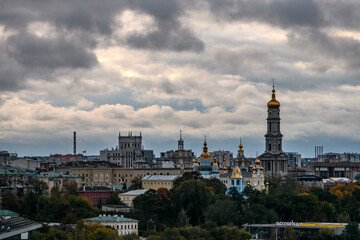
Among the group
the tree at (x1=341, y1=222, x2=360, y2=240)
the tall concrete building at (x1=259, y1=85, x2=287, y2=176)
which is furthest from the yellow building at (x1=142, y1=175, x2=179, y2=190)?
the tall concrete building at (x1=259, y1=85, x2=287, y2=176)

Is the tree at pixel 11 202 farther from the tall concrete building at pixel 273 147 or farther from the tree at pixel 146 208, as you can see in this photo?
the tall concrete building at pixel 273 147

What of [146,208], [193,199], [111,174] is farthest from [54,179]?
[193,199]

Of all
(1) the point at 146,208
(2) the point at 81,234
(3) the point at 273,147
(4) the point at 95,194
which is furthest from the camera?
(3) the point at 273,147

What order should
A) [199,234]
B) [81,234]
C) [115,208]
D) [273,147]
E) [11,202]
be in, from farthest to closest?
[273,147]
[115,208]
[11,202]
[199,234]
[81,234]

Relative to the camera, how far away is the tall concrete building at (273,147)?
566ft

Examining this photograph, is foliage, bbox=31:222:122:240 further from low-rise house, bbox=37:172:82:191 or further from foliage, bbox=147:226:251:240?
low-rise house, bbox=37:172:82:191

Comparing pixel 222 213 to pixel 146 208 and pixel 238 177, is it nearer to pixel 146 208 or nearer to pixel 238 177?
pixel 146 208

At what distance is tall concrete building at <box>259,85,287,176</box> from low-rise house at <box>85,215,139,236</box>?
290ft

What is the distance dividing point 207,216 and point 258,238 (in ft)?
21.2

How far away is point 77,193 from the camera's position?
10875 centimetres

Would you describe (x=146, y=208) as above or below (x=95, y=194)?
below

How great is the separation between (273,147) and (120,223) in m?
92.6

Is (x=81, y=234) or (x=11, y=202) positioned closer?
(x=81, y=234)

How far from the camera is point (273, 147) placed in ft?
568
